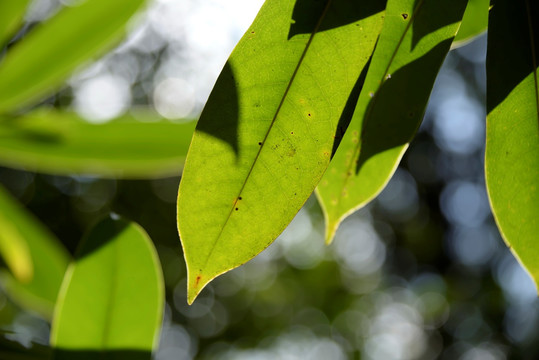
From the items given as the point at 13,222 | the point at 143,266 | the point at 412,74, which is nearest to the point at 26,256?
the point at 13,222

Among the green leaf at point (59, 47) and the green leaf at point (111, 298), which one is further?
the green leaf at point (59, 47)

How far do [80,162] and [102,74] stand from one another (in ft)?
16.1

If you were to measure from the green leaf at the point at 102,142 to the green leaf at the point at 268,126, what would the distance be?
409 mm

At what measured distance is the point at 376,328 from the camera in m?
5.79

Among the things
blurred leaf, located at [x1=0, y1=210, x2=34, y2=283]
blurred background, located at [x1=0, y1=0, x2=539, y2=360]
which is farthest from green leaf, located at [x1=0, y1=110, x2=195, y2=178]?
blurred background, located at [x1=0, y1=0, x2=539, y2=360]

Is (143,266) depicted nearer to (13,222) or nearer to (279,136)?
(279,136)

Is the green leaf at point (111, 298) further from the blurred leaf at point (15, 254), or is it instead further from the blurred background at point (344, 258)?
the blurred background at point (344, 258)

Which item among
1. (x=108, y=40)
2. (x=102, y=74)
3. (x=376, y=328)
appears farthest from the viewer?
(x=376, y=328)

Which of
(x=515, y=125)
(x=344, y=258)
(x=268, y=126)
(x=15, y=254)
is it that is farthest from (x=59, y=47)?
(x=344, y=258)

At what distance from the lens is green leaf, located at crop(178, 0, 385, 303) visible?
0.37 meters

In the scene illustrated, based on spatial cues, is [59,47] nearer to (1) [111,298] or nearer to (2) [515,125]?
(1) [111,298]

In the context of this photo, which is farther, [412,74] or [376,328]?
[376,328]

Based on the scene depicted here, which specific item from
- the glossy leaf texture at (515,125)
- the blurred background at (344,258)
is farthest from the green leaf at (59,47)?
the blurred background at (344,258)

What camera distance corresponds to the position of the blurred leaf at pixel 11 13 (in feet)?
2.44
